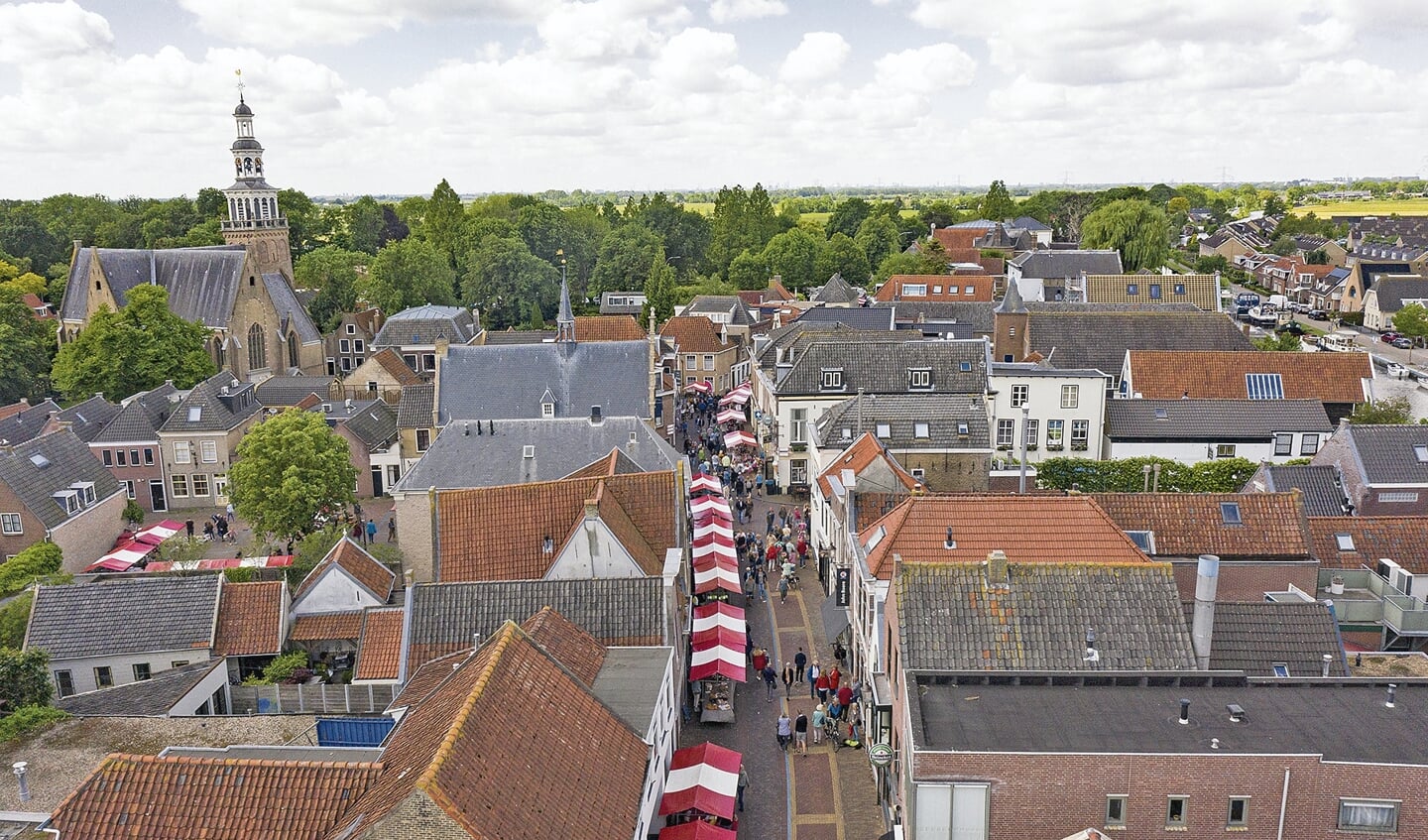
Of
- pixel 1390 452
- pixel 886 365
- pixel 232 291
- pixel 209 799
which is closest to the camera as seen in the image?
pixel 209 799

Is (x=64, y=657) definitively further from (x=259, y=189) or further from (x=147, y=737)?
(x=259, y=189)

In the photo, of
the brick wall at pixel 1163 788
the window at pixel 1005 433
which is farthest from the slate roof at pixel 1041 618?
the window at pixel 1005 433

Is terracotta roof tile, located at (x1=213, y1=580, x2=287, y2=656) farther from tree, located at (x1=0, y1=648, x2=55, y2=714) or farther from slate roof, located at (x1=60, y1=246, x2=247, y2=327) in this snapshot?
slate roof, located at (x1=60, y1=246, x2=247, y2=327)

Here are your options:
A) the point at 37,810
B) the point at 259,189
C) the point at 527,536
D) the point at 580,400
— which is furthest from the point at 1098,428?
the point at 259,189

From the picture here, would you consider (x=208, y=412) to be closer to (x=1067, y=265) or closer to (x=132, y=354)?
(x=132, y=354)

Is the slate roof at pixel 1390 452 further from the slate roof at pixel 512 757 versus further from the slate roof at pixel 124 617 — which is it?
the slate roof at pixel 124 617

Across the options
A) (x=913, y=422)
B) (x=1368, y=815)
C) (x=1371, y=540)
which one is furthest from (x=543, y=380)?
(x=1368, y=815)
